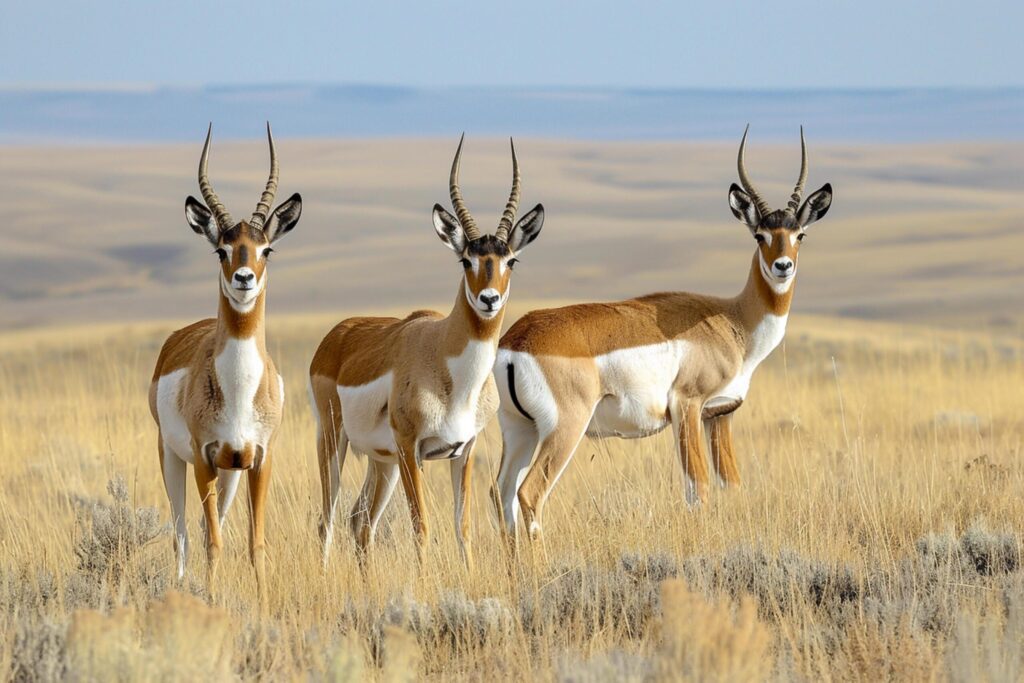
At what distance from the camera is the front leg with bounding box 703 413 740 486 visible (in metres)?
9.70

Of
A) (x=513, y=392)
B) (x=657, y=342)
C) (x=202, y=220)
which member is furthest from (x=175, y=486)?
(x=657, y=342)

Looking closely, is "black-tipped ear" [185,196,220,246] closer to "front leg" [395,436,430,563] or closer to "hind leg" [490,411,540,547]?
"front leg" [395,436,430,563]

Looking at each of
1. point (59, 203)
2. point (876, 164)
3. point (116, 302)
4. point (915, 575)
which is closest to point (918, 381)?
point (915, 575)

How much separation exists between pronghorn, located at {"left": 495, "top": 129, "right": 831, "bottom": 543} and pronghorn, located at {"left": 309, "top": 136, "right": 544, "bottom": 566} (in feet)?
2.31

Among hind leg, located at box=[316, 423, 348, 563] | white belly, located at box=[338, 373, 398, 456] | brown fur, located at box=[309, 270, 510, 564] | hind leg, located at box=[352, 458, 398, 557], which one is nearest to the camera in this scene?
brown fur, located at box=[309, 270, 510, 564]

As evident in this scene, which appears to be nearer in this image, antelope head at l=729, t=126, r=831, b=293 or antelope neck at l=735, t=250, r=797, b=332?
antelope head at l=729, t=126, r=831, b=293

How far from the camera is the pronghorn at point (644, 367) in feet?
28.5

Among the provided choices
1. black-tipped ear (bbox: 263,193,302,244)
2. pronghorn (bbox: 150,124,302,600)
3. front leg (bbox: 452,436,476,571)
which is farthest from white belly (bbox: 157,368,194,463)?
front leg (bbox: 452,436,476,571)

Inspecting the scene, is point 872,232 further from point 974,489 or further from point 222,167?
point 222,167

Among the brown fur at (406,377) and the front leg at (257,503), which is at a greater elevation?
the brown fur at (406,377)

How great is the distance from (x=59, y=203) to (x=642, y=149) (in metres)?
89.4

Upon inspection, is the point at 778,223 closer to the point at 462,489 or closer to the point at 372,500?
the point at 462,489

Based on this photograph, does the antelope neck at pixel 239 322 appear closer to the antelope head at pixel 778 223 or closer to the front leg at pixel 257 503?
the front leg at pixel 257 503

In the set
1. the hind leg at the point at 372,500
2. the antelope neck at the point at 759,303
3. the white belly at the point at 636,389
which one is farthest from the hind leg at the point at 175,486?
the antelope neck at the point at 759,303
